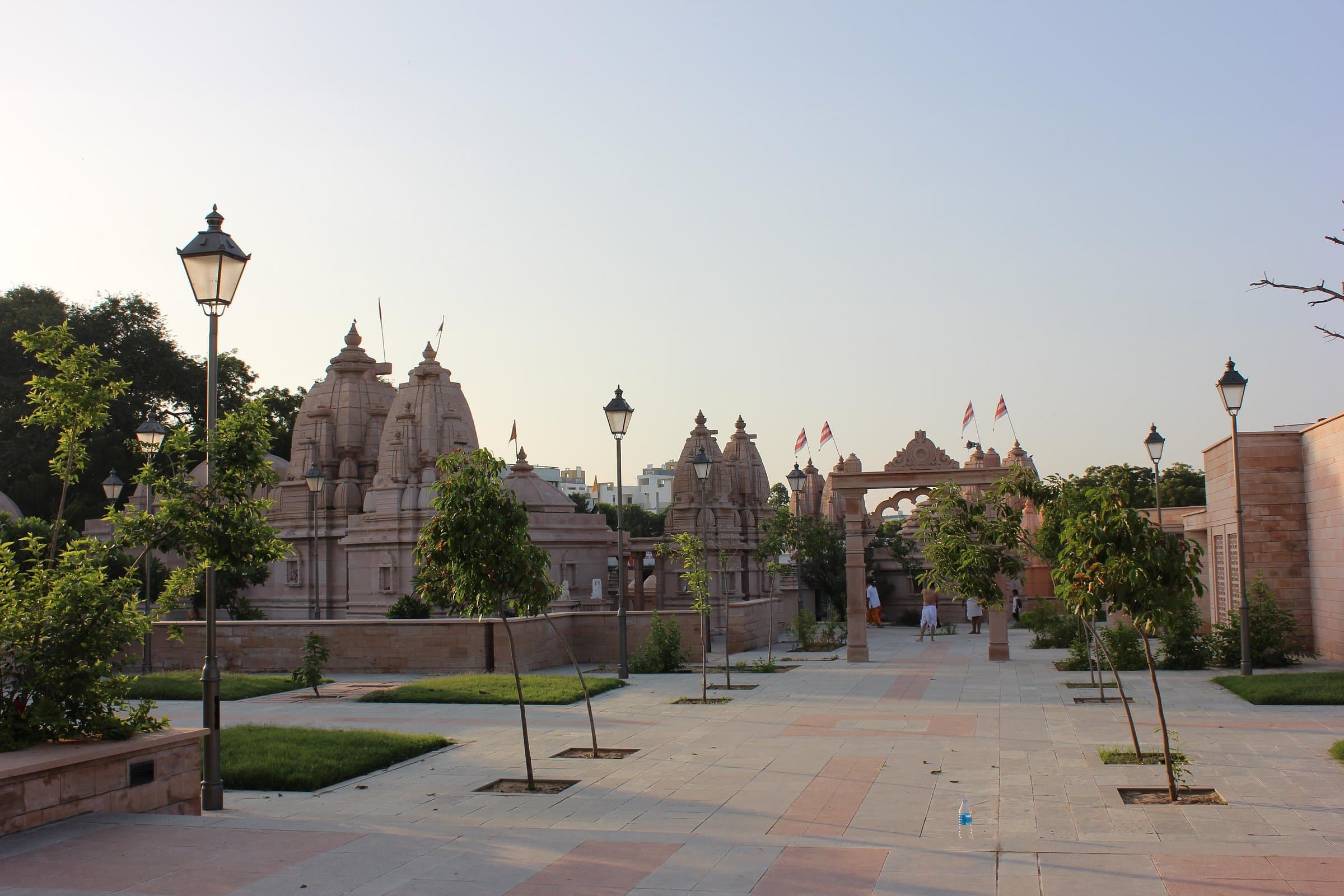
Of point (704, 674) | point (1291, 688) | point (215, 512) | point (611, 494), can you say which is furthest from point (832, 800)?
point (611, 494)

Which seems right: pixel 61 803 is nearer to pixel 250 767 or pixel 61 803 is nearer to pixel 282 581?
pixel 250 767

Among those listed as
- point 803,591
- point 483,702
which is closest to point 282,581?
point 803,591

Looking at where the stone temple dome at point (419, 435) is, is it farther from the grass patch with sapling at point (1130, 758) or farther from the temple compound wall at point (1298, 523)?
the grass patch with sapling at point (1130, 758)

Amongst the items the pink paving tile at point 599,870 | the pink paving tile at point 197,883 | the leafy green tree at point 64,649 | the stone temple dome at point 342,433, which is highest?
the stone temple dome at point 342,433

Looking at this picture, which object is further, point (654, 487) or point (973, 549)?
point (654, 487)

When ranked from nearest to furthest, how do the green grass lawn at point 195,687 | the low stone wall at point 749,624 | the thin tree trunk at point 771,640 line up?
the green grass lawn at point 195,687, the thin tree trunk at point 771,640, the low stone wall at point 749,624

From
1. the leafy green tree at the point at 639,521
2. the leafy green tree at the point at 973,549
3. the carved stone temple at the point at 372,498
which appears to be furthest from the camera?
the leafy green tree at the point at 639,521

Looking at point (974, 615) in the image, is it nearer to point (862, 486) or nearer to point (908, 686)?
point (862, 486)

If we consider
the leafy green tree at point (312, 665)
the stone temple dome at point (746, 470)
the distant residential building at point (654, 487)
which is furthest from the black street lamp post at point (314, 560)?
the distant residential building at point (654, 487)

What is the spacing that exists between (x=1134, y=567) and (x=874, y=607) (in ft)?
109

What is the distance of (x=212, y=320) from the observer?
10.3 metres

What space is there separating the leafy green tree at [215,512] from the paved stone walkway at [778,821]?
6.93 feet

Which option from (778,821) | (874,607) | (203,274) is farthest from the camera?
(874,607)

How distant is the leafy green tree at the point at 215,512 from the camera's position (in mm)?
9445
